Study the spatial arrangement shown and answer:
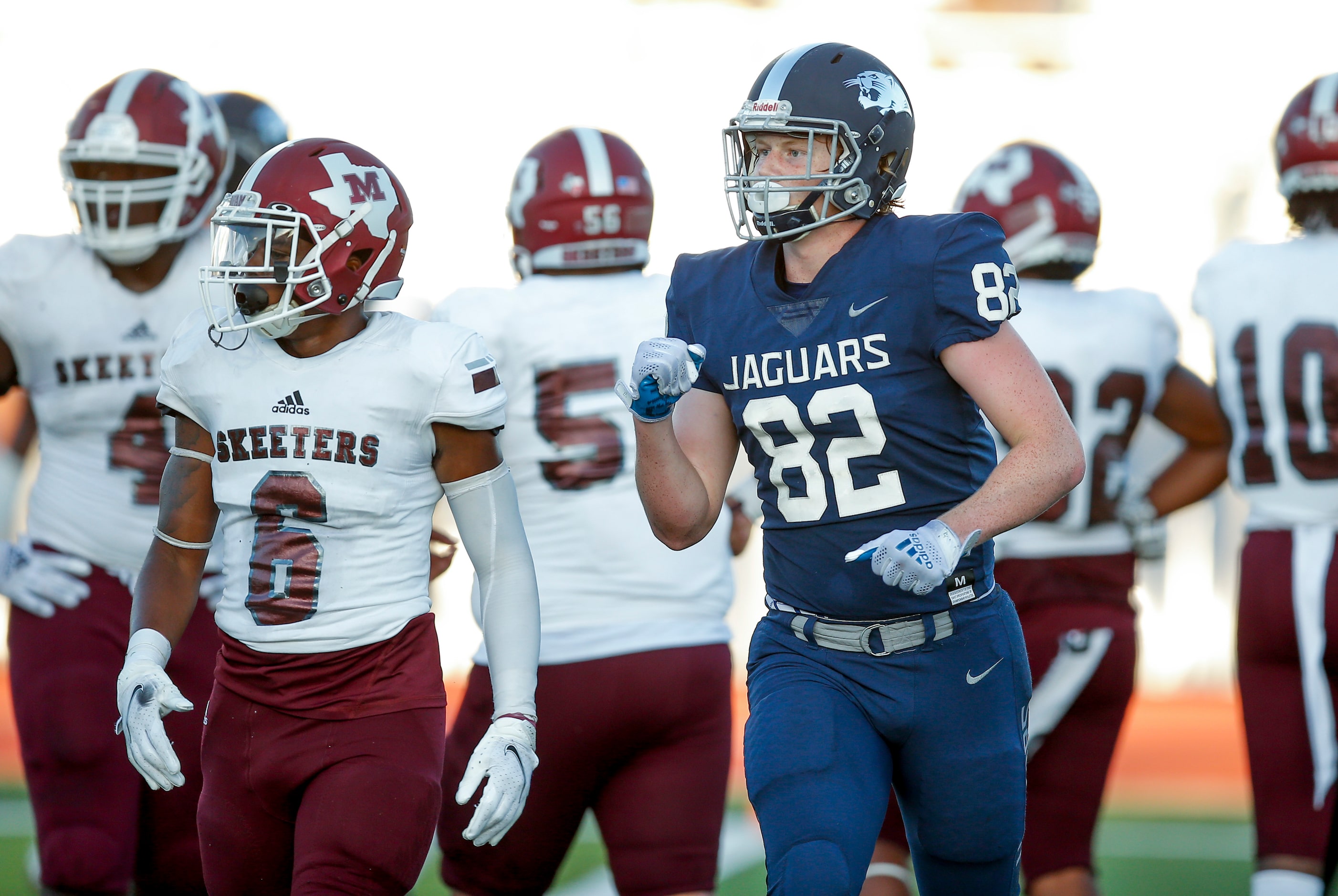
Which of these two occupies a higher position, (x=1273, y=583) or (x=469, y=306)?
(x=469, y=306)

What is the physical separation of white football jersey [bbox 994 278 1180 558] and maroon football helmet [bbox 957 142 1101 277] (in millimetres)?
120

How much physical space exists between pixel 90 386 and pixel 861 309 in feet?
6.39

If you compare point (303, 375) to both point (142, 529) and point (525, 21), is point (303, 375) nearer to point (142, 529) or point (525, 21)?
point (142, 529)

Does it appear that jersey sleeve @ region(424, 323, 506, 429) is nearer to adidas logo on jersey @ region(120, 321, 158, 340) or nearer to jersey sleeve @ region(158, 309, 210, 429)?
jersey sleeve @ region(158, 309, 210, 429)

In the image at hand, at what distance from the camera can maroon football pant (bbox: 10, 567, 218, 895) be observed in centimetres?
353

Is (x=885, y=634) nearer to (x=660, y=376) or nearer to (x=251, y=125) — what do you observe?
(x=660, y=376)

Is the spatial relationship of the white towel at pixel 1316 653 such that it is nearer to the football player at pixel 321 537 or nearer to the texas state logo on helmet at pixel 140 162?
the football player at pixel 321 537

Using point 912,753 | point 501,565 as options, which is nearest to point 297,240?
point 501,565

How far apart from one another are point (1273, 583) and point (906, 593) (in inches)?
68.2

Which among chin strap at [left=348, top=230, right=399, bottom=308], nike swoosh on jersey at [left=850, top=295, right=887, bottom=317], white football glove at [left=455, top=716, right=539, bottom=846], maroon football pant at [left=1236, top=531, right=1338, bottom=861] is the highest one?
chin strap at [left=348, top=230, right=399, bottom=308]

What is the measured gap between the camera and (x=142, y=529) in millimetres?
3691

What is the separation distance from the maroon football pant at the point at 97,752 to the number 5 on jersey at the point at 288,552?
102 centimetres

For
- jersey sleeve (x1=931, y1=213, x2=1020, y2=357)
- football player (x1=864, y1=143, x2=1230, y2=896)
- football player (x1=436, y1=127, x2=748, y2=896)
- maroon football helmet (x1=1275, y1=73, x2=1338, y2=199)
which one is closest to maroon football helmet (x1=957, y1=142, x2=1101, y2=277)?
football player (x1=864, y1=143, x2=1230, y2=896)

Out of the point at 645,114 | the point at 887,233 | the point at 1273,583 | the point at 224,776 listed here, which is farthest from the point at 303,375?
the point at 645,114
